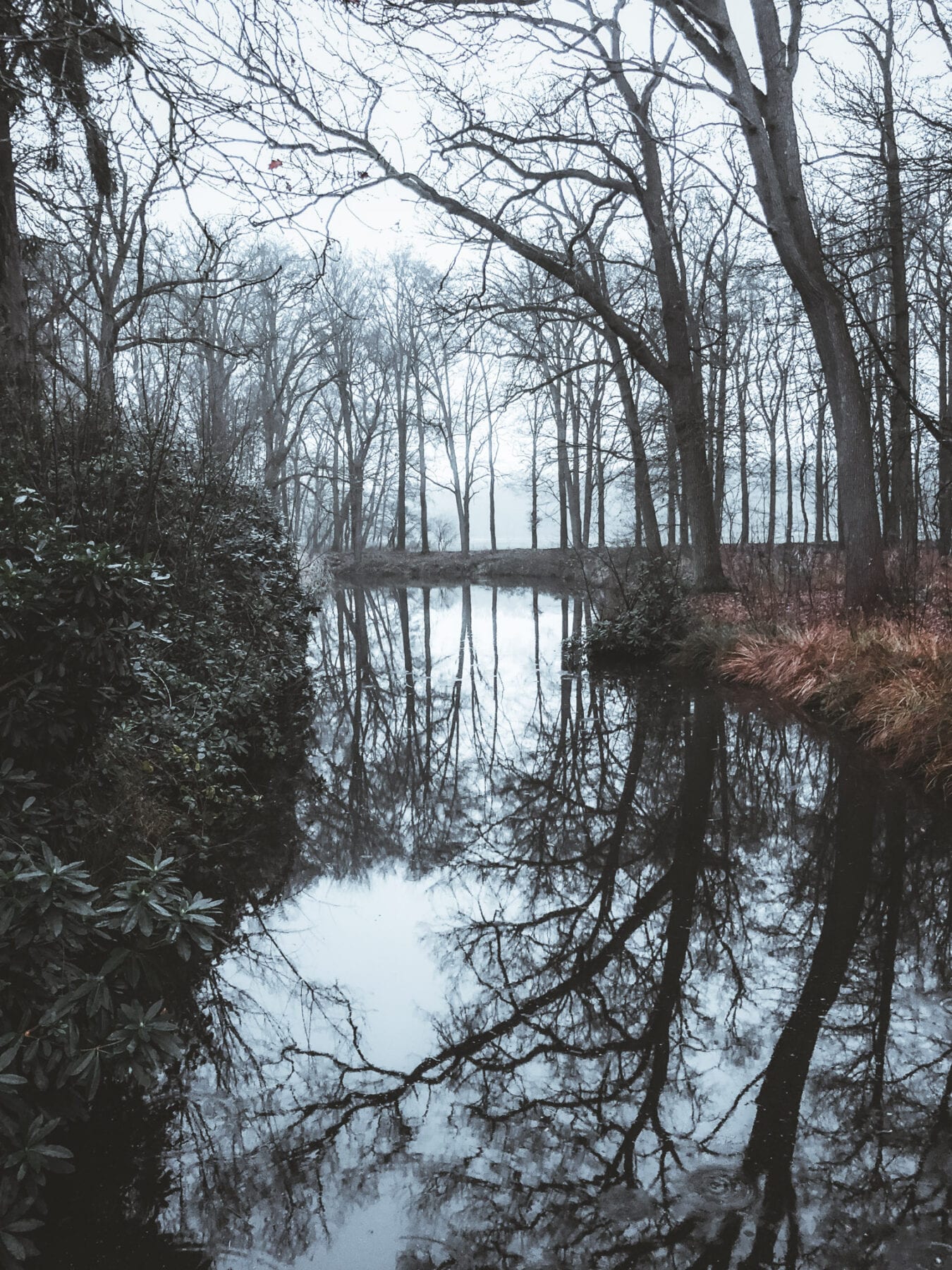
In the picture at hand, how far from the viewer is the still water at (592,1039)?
6.66 feet

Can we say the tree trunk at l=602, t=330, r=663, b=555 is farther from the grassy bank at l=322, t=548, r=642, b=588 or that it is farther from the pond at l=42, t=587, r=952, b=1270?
the grassy bank at l=322, t=548, r=642, b=588

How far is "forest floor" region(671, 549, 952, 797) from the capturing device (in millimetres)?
6047

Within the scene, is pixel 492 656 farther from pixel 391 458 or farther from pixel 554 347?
pixel 391 458

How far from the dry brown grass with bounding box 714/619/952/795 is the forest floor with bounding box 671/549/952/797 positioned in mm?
11

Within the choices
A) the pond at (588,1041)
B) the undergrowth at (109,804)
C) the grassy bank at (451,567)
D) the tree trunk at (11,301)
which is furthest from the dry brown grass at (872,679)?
the grassy bank at (451,567)

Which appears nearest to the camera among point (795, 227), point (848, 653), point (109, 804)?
point (109, 804)

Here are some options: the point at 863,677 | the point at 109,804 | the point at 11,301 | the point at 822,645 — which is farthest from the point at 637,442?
the point at 109,804

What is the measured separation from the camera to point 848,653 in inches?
318

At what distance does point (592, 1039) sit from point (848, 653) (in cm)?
634

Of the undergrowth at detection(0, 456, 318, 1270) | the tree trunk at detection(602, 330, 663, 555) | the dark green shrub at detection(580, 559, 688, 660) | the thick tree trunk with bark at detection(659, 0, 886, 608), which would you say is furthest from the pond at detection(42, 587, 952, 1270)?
the tree trunk at detection(602, 330, 663, 555)

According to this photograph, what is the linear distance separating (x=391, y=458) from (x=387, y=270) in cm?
860

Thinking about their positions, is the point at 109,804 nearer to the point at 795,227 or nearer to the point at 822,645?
the point at 822,645

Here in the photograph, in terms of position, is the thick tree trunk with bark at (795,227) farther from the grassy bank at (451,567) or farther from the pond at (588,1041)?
the grassy bank at (451,567)

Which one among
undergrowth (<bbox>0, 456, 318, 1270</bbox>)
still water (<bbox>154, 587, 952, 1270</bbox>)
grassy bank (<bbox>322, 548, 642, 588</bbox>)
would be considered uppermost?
grassy bank (<bbox>322, 548, 642, 588</bbox>)
